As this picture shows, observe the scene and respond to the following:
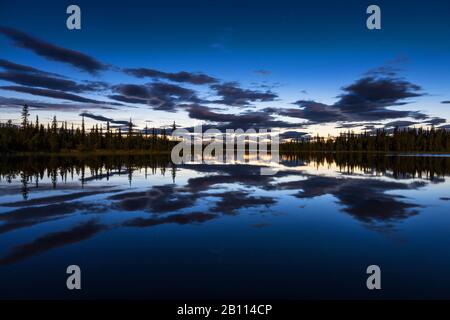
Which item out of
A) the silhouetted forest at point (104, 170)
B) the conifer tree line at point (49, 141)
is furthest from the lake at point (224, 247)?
the conifer tree line at point (49, 141)

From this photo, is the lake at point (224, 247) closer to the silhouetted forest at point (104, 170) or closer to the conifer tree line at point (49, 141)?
the silhouetted forest at point (104, 170)

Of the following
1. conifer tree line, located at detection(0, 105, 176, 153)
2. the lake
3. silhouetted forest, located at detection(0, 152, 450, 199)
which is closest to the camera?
the lake

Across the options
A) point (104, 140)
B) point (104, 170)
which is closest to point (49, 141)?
point (104, 140)

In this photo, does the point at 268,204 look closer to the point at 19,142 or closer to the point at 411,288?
the point at 411,288

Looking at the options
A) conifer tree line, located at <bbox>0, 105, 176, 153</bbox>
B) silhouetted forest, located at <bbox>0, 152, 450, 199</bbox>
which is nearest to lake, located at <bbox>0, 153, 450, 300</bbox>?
silhouetted forest, located at <bbox>0, 152, 450, 199</bbox>

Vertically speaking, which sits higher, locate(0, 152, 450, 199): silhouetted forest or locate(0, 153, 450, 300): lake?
locate(0, 152, 450, 199): silhouetted forest

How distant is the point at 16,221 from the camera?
41.4 ft

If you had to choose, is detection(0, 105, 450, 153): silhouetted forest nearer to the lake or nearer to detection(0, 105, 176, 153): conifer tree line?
detection(0, 105, 176, 153): conifer tree line

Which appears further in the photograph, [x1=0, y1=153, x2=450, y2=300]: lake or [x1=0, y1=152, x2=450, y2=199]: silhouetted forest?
[x1=0, y1=152, x2=450, y2=199]: silhouetted forest

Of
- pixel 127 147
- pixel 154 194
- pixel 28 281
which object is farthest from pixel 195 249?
pixel 127 147

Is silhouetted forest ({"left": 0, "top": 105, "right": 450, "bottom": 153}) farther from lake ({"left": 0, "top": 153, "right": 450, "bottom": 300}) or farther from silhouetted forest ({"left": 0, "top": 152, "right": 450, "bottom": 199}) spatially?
lake ({"left": 0, "top": 153, "right": 450, "bottom": 300})

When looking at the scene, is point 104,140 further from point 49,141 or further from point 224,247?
point 224,247

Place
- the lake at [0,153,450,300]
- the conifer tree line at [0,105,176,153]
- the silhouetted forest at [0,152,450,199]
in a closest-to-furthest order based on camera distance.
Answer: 1. the lake at [0,153,450,300]
2. the silhouetted forest at [0,152,450,199]
3. the conifer tree line at [0,105,176,153]
